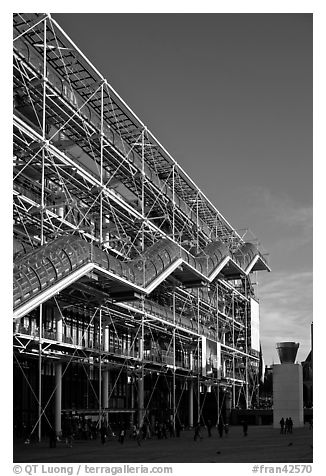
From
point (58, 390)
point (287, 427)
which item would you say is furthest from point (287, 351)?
point (58, 390)

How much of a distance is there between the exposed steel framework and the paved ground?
5.23ft

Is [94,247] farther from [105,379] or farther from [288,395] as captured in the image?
[288,395]

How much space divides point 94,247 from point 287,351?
14.6 m

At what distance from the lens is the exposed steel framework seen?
19.6 metres

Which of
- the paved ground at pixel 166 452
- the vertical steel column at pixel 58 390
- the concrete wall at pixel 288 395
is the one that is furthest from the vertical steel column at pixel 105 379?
the concrete wall at pixel 288 395

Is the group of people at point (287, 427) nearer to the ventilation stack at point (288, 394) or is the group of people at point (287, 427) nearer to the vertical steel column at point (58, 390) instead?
the ventilation stack at point (288, 394)

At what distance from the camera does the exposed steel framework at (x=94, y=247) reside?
19.6m

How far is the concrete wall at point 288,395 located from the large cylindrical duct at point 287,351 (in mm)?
795

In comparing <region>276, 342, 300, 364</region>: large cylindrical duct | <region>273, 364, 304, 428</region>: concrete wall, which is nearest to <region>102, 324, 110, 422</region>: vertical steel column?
<region>273, 364, 304, 428</region>: concrete wall

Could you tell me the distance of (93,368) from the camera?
1035 inches

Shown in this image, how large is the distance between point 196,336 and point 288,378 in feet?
15.2

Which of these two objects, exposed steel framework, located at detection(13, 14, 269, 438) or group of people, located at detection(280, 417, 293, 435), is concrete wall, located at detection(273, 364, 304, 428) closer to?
exposed steel framework, located at detection(13, 14, 269, 438)

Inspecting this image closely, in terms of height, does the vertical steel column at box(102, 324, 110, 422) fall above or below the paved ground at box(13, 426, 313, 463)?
above
